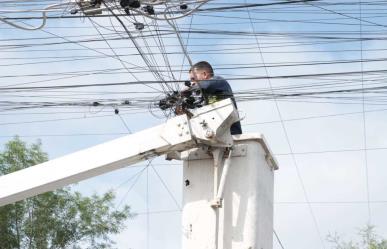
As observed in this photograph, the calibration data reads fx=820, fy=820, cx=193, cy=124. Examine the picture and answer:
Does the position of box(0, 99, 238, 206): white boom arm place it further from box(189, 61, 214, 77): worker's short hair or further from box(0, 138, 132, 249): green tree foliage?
box(0, 138, 132, 249): green tree foliage

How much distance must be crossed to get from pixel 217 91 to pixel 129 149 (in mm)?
1147

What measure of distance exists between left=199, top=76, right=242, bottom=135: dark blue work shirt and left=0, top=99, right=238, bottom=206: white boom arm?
0.38m

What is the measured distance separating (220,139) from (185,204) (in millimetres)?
778

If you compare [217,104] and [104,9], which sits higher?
[104,9]

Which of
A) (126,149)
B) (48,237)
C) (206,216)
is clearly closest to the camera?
(206,216)

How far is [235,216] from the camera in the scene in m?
8.33

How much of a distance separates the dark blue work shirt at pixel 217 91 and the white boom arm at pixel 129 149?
38 cm

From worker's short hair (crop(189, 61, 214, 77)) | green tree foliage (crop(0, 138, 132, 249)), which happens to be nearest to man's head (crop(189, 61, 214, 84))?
worker's short hair (crop(189, 61, 214, 77))

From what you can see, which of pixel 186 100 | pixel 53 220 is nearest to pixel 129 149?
pixel 186 100

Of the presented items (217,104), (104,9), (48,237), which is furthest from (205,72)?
(48,237)

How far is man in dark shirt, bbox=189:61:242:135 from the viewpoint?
8891 mm

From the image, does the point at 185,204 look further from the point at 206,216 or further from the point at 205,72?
the point at 205,72

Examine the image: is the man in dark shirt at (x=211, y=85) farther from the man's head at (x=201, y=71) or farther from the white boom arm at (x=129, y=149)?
the white boom arm at (x=129, y=149)

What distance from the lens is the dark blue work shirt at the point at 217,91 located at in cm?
889
